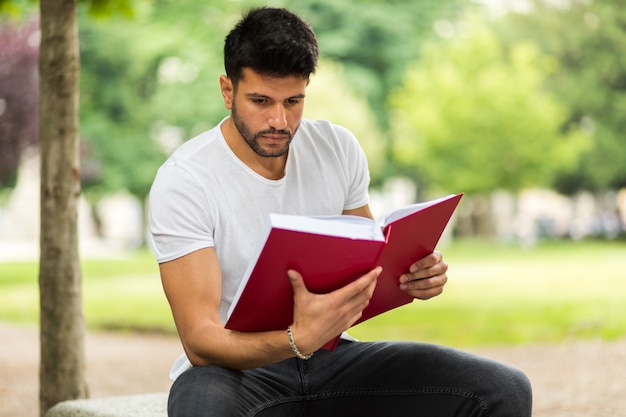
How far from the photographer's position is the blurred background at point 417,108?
20.7m

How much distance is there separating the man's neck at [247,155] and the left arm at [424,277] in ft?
1.74

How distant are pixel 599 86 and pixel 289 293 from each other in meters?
28.3

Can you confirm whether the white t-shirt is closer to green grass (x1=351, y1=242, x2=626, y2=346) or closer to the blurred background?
green grass (x1=351, y1=242, x2=626, y2=346)

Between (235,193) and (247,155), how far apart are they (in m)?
0.14

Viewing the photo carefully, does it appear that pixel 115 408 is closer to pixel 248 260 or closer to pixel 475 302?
pixel 248 260

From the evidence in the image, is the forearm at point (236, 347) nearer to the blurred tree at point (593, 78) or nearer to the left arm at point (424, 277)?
the left arm at point (424, 277)

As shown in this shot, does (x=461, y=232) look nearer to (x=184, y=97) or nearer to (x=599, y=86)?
(x=599, y=86)

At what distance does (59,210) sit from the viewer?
164 inches

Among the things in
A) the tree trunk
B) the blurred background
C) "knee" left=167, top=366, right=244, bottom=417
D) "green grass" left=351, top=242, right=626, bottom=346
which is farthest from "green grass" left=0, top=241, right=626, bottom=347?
"knee" left=167, top=366, right=244, bottom=417

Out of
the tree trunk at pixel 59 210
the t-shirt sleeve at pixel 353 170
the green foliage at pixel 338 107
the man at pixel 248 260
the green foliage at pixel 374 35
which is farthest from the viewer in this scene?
the green foliage at pixel 374 35

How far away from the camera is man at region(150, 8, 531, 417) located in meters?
2.46

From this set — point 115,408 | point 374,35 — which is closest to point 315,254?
point 115,408

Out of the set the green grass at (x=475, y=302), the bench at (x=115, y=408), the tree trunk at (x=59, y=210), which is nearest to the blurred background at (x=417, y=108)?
the green grass at (x=475, y=302)

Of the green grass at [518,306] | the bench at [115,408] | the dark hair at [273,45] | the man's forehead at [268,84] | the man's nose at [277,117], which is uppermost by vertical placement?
the dark hair at [273,45]
